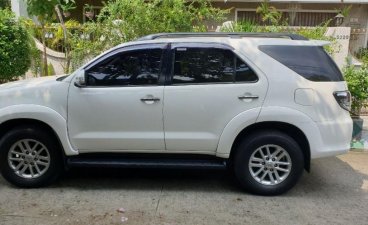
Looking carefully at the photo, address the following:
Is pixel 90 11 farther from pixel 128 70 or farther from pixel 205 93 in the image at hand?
pixel 205 93

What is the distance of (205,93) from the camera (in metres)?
4.74

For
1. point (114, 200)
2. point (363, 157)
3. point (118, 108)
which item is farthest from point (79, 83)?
point (363, 157)

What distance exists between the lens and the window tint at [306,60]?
188 inches

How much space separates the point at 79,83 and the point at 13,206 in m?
1.56

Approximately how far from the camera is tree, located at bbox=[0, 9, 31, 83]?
870 centimetres

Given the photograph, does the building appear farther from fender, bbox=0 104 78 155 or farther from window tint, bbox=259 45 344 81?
fender, bbox=0 104 78 155

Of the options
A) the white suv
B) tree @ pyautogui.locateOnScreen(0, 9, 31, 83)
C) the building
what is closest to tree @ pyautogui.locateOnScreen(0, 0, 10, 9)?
the building

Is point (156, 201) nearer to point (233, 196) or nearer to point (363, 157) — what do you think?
point (233, 196)

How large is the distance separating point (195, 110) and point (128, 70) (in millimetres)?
941

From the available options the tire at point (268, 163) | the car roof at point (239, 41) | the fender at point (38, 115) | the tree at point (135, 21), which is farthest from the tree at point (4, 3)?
the tire at point (268, 163)

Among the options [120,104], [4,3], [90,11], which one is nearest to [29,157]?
[120,104]

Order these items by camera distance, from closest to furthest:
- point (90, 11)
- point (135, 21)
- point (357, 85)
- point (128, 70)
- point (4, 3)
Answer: point (128, 70), point (357, 85), point (135, 21), point (90, 11), point (4, 3)

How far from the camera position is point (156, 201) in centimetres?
474

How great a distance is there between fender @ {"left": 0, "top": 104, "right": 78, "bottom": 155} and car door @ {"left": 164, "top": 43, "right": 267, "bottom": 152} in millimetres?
1238
